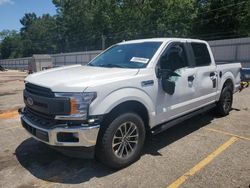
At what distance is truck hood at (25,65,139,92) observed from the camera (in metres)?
3.95

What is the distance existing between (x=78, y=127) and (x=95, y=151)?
20.9 inches

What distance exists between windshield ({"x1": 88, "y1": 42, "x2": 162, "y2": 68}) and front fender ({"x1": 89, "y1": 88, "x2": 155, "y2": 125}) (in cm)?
59

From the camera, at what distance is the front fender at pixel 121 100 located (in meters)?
3.96

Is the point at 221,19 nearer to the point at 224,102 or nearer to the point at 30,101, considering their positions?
the point at 224,102

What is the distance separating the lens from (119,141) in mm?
4383

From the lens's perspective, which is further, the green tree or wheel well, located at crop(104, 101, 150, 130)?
the green tree

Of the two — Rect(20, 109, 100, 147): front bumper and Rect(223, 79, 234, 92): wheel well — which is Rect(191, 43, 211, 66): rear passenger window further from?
Rect(20, 109, 100, 147): front bumper

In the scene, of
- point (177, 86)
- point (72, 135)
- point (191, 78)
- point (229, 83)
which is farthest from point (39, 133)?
point (229, 83)

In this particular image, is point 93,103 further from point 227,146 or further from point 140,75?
point 227,146

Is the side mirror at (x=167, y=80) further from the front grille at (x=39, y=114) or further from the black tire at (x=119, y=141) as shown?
the front grille at (x=39, y=114)

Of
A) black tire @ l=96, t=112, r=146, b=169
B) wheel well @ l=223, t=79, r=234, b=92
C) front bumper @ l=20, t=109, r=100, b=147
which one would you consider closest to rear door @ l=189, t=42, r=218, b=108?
wheel well @ l=223, t=79, r=234, b=92

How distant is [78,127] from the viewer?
3.88m

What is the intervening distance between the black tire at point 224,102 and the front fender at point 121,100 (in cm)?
→ 300

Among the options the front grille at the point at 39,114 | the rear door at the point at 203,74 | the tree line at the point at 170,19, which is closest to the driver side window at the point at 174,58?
the rear door at the point at 203,74
